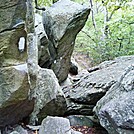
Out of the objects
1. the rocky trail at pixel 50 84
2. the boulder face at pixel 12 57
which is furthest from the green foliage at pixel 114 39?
the boulder face at pixel 12 57

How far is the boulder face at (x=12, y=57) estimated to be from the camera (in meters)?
4.04

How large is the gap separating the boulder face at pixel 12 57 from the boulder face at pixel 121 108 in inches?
62.7

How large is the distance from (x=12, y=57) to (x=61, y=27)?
3.45 metres

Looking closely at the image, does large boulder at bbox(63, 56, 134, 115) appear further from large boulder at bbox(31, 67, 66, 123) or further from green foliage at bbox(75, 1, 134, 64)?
green foliage at bbox(75, 1, 134, 64)

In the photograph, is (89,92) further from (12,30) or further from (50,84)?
(12,30)

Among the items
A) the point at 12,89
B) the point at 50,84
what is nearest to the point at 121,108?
the point at 12,89

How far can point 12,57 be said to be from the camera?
4340 mm

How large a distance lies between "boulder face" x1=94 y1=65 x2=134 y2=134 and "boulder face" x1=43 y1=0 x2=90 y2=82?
9.48 feet

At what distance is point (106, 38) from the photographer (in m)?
13.6

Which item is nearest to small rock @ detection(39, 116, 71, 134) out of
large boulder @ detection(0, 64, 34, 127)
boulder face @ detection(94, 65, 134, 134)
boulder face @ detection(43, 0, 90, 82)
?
large boulder @ detection(0, 64, 34, 127)

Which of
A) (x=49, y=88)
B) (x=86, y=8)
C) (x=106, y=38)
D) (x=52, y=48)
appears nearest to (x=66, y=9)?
(x=86, y=8)

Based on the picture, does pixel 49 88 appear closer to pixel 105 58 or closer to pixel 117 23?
pixel 117 23

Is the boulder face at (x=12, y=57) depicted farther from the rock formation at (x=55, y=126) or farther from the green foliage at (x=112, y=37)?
the green foliage at (x=112, y=37)

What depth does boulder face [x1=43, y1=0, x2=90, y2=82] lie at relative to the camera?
24.9 ft
